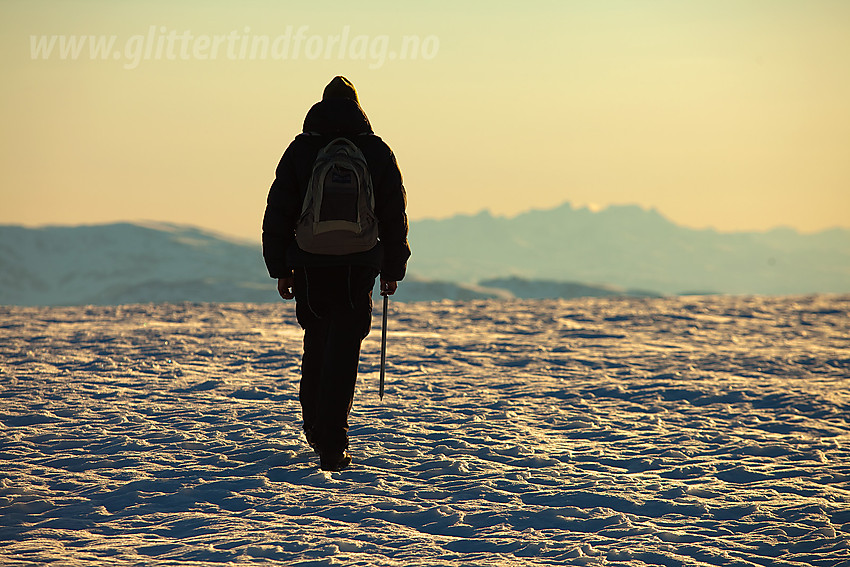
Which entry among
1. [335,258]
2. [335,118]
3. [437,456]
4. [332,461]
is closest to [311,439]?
[332,461]

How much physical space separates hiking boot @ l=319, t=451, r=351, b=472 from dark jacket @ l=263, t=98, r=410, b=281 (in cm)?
106

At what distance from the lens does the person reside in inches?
178

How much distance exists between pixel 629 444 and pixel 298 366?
12.8 ft

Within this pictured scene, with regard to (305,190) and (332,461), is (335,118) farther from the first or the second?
(332,461)

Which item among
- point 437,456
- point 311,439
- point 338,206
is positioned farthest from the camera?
point 437,456

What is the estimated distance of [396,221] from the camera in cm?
457

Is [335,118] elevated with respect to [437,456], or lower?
elevated

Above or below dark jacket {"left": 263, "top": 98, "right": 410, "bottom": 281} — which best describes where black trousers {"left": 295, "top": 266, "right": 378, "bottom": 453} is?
below

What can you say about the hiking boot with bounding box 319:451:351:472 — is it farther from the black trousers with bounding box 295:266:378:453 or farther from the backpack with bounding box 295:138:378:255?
the backpack with bounding box 295:138:378:255

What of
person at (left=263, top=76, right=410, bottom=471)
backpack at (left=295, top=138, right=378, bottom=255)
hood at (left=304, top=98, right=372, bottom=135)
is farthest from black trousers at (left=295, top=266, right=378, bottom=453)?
hood at (left=304, top=98, right=372, bottom=135)

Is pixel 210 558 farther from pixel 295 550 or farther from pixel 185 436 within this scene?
pixel 185 436

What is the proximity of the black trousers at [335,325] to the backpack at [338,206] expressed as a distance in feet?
0.65

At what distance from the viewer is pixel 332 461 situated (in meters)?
4.64

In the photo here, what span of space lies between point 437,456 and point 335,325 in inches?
44.7
